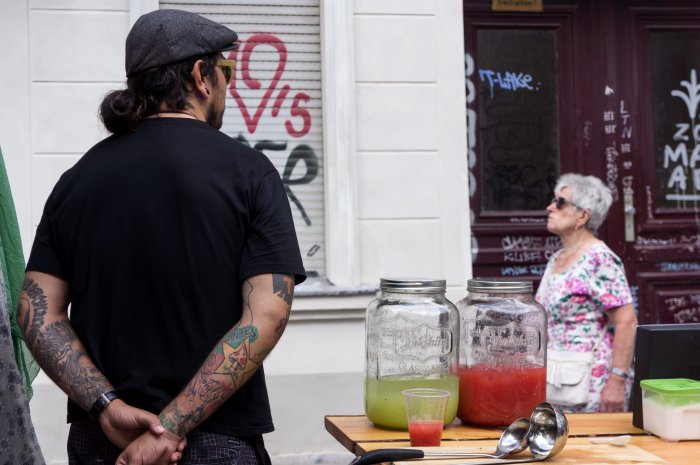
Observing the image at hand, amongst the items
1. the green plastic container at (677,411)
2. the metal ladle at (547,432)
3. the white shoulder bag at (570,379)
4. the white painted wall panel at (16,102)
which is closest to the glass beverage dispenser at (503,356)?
the metal ladle at (547,432)

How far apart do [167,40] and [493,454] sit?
4.02 ft

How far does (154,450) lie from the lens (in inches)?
90.7

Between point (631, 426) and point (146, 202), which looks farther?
point (631, 426)

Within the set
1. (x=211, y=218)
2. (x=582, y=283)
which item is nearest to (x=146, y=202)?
(x=211, y=218)

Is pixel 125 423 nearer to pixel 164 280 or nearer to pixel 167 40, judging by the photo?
pixel 164 280

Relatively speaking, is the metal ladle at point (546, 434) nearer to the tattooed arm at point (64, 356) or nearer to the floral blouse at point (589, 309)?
the tattooed arm at point (64, 356)

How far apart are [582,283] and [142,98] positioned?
104 inches

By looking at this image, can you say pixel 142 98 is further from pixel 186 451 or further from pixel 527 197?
pixel 527 197

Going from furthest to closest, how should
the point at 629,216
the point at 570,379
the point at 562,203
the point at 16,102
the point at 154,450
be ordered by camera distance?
the point at 629,216, the point at 16,102, the point at 562,203, the point at 570,379, the point at 154,450

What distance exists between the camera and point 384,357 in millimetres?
2766

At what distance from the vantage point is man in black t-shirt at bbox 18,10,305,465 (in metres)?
2.35

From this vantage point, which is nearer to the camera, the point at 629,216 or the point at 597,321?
the point at 597,321

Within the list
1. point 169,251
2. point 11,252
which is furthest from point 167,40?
point 11,252

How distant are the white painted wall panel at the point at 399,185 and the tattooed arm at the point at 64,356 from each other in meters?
3.50
